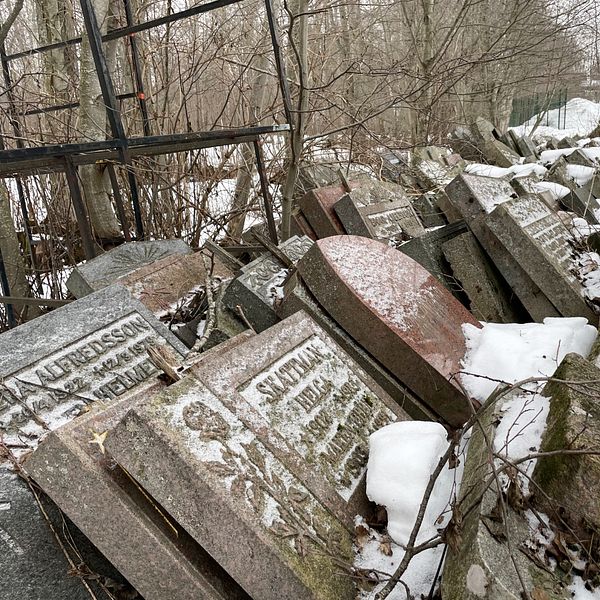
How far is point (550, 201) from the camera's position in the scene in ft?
19.1

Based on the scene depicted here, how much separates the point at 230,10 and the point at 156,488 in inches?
473

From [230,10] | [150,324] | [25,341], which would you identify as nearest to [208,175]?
[150,324]

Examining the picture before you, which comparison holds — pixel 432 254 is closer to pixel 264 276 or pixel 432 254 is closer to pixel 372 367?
pixel 264 276

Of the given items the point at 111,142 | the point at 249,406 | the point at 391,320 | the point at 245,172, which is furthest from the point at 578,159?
the point at 249,406

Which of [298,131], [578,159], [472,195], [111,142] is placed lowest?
[578,159]

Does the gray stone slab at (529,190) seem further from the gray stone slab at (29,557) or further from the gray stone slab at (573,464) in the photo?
the gray stone slab at (29,557)

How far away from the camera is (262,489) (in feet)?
5.74

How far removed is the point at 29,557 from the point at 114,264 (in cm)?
248

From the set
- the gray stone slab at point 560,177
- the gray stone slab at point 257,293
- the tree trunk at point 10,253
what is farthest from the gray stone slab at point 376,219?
the tree trunk at point 10,253

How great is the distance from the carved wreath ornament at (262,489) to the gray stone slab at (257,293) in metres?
1.41

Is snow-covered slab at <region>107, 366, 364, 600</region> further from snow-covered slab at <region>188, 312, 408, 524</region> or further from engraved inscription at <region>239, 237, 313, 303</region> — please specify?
engraved inscription at <region>239, 237, 313, 303</region>

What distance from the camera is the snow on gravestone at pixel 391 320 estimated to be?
2.83 m

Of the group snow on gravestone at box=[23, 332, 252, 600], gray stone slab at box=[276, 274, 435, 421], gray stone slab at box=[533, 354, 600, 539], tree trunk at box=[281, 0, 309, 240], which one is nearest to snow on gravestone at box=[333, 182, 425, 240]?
tree trunk at box=[281, 0, 309, 240]

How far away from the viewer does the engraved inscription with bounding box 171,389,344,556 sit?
5.47 ft
